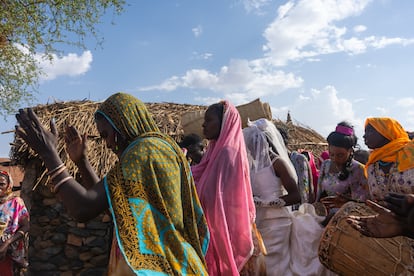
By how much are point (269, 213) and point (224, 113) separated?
1265mm

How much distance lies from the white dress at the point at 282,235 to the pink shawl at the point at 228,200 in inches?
27.5

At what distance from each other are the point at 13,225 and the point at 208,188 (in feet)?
10.7

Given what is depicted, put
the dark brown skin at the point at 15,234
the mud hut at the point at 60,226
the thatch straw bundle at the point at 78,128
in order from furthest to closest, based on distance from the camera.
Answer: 1. the mud hut at the point at 60,226
2. the thatch straw bundle at the point at 78,128
3. the dark brown skin at the point at 15,234

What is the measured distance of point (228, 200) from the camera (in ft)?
11.5

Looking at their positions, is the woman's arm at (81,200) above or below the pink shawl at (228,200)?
above

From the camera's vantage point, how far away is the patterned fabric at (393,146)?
4.01m

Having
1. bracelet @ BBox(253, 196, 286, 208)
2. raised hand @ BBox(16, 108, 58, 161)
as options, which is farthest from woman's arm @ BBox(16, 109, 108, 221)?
bracelet @ BBox(253, 196, 286, 208)

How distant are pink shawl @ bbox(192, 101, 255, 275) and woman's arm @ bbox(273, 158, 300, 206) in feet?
2.32

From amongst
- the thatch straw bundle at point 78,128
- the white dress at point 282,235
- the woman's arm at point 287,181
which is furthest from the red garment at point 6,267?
the woman's arm at point 287,181

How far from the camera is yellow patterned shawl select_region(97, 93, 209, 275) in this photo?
202 cm

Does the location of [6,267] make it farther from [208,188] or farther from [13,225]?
[208,188]

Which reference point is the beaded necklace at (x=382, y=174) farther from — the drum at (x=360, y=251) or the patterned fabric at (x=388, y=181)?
the drum at (x=360, y=251)

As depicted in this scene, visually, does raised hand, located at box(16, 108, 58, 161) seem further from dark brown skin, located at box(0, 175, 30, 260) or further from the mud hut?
the mud hut

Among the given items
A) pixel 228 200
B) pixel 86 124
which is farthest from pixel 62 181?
pixel 86 124
